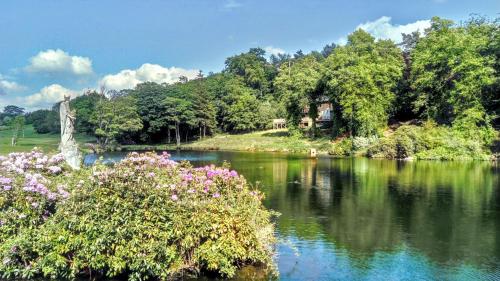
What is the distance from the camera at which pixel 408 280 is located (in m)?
13.4

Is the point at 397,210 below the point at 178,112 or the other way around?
below

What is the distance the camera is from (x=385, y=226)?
66.4 feet

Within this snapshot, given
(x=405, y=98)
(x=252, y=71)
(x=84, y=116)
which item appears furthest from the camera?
(x=252, y=71)

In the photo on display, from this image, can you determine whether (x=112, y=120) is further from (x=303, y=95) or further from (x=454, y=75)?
(x=454, y=75)

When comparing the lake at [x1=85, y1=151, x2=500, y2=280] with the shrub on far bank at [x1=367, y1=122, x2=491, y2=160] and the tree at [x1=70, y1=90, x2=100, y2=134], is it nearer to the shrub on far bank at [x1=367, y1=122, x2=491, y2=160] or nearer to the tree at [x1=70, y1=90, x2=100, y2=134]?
the shrub on far bank at [x1=367, y1=122, x2=491, y2=160]

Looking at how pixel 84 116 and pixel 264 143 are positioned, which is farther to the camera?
pixel 84 116

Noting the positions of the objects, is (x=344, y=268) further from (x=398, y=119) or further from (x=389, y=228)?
(x=398, y=119)

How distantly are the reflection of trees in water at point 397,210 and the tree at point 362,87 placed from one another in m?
29.5

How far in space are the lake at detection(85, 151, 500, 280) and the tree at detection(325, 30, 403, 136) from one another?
3182 centimetres

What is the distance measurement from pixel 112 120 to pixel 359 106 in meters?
48.0

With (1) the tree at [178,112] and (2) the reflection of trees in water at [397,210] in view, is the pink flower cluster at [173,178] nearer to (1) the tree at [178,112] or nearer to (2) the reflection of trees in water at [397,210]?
(2) the reflection of trees in water at [397,210]

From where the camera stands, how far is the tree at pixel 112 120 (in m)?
86.2

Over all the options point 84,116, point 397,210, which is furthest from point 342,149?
point 84,116

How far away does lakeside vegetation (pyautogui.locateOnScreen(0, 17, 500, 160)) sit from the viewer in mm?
60312
